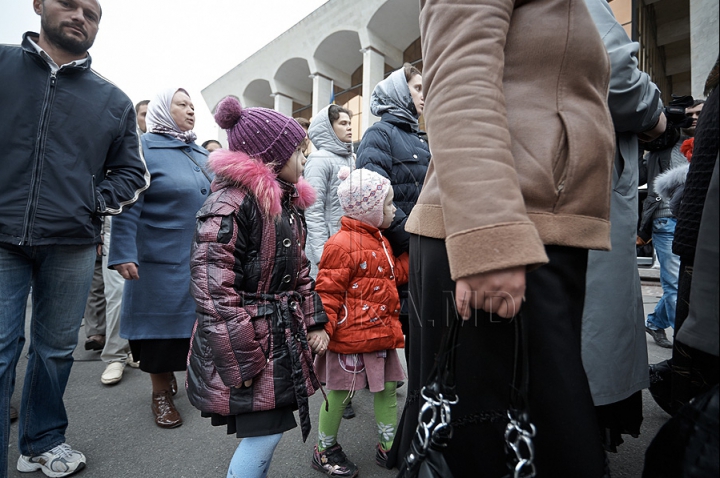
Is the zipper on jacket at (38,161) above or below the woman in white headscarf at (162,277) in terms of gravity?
above

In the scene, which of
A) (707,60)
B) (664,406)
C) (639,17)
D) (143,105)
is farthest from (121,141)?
(639,17)

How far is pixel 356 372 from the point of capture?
2.25 m

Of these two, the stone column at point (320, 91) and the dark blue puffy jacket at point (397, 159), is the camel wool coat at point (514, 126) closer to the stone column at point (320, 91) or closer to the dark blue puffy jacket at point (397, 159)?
the dark blue puffy jacket at point (397, 159)

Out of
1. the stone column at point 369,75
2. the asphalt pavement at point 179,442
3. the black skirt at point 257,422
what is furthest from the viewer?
the stone column at point 369,75

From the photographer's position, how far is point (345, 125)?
3.53 metres

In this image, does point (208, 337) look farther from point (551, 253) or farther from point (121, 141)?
point (121, 141)

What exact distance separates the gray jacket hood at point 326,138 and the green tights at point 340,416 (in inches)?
77.0

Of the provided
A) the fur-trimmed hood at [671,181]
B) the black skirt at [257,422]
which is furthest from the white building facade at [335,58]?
the black skirt at [257,422]

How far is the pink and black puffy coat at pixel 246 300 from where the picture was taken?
1582 mm

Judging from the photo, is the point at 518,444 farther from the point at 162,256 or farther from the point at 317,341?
the point at 162,256

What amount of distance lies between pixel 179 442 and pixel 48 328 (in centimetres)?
98

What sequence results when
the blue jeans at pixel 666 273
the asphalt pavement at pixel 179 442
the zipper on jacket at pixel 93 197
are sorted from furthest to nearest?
the blue jeans at pixel 666 273 → the asphalt pavement at pixel 179 442 → the zipper on jacket at pixel 93 197

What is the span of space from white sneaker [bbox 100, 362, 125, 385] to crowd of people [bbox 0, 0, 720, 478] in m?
0.03

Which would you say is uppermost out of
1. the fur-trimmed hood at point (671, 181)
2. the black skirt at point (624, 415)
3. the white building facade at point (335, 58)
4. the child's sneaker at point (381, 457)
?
the white building facade at point (335, 58)
